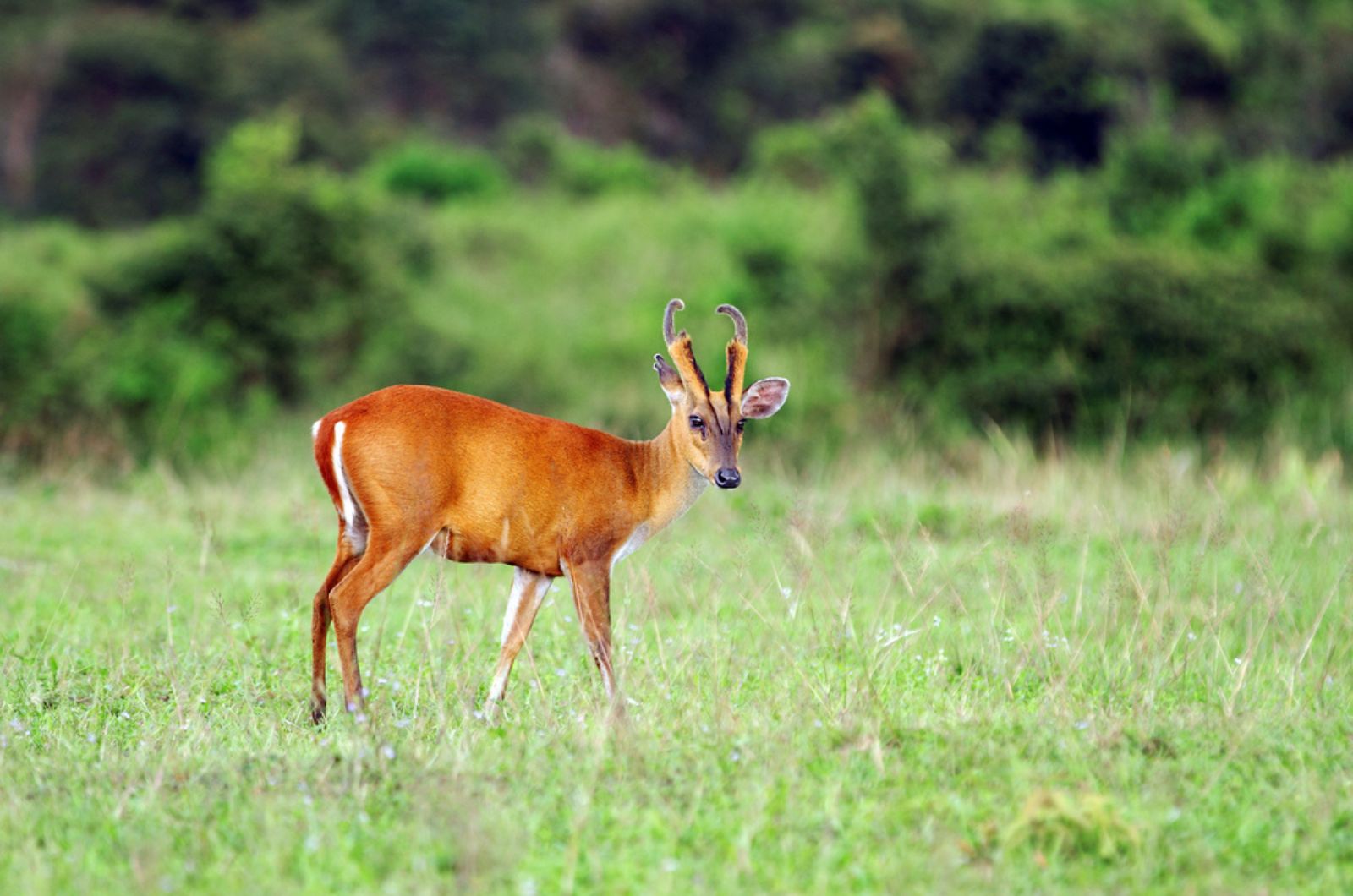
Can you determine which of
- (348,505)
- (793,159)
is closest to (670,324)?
(348,505)

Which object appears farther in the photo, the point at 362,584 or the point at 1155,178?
the point at 1155,178

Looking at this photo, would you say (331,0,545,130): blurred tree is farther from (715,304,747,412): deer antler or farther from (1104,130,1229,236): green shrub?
(715,304,747,412): deer antler

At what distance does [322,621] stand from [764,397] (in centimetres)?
200

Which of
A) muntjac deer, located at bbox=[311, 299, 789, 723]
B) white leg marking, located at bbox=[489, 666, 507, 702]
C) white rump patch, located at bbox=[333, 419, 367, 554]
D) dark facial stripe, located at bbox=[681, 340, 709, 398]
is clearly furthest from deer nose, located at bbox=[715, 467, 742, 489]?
white rump patch, located at bbox=[333, 419, 367, 554]

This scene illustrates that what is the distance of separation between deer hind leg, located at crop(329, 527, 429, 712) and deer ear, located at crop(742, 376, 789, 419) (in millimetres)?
1589

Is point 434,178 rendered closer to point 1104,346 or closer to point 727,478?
point 1104,346

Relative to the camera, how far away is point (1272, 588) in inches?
284

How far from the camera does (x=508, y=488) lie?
18.8ft

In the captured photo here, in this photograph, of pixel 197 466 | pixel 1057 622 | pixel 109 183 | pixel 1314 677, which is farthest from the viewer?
pixel 109 183

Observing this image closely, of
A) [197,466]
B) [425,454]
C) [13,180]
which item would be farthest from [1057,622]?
[13,180]

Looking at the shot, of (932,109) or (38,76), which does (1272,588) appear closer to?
(932,109)

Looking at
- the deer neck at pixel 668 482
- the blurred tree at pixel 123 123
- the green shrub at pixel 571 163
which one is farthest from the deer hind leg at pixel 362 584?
the blurred tree at pixel 123 123

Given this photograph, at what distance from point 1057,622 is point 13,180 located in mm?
29510

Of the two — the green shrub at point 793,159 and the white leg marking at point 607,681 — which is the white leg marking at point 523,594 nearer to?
the white leg marking at point 607,681
